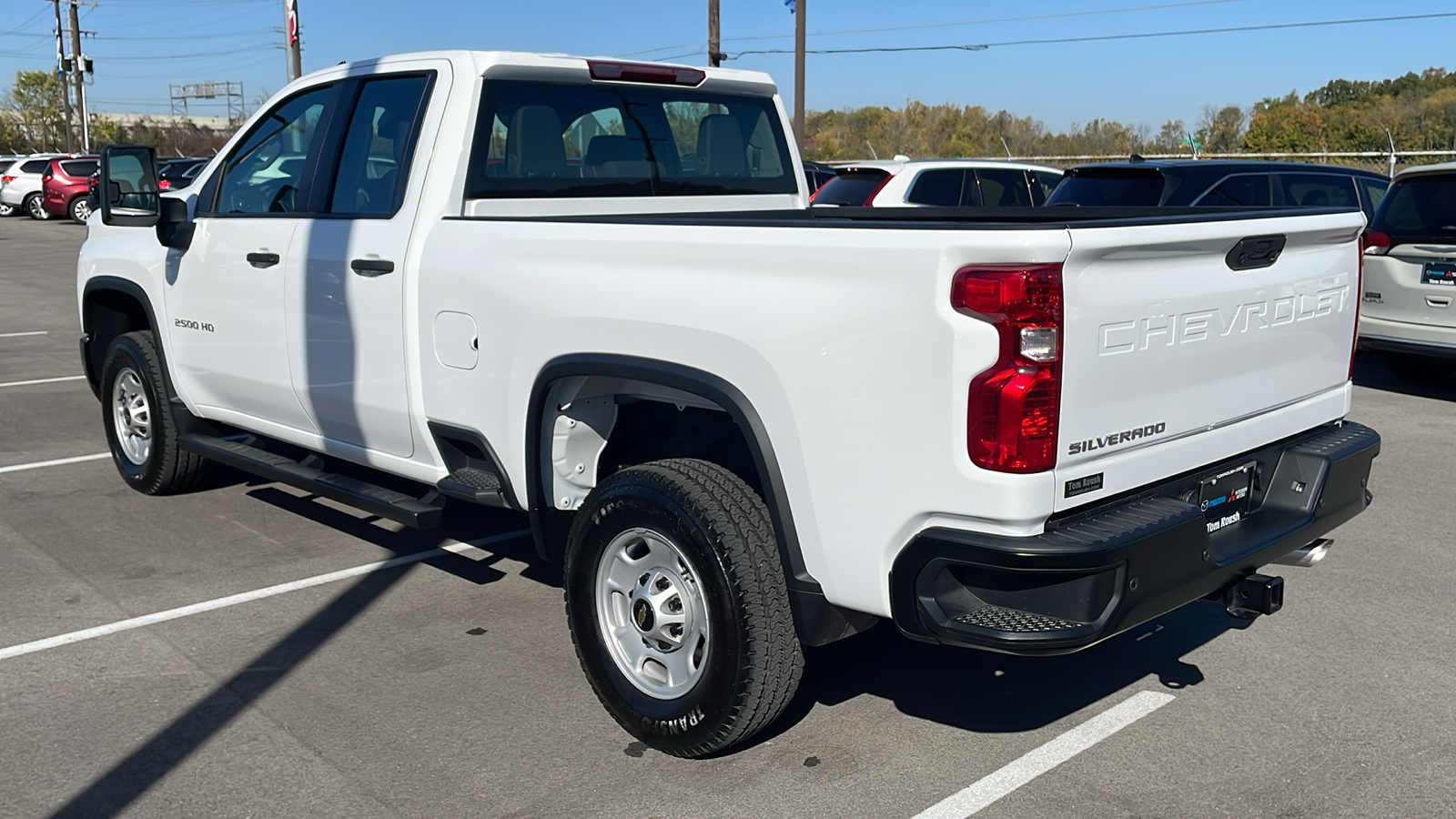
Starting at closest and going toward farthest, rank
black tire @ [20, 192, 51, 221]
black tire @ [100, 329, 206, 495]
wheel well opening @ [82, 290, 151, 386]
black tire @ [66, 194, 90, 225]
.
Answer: black tire @ [100, 329, 206, 495] < wheel well opening @ [82, 290, 151, 386] < black tire @ [66, 194, 90, 225] < black tire @ [20, 192, 51, 221]

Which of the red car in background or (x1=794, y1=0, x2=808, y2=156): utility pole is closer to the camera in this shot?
(x1=794, y1=0, x2=808, y2=156): utility pole

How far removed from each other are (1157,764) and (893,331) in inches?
63.6

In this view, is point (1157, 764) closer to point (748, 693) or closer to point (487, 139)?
point (748, 693)

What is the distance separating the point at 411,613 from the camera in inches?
200

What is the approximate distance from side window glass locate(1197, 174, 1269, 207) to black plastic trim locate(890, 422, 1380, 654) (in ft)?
22.1

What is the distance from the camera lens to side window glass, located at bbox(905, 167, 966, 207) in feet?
41.0

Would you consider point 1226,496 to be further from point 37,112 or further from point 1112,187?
point 37,112

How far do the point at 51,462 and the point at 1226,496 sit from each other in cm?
675

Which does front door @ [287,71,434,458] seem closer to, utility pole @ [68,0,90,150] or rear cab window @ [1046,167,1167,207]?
rear cab window @ [1046,167,1167,207]

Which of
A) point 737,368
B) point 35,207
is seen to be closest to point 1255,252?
point 737,368

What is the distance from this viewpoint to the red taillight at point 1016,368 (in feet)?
9.86

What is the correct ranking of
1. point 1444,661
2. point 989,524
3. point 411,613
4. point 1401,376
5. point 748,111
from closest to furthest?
point 989,524
point 1444,661
point 411,613
point 748,111
point 1401,376

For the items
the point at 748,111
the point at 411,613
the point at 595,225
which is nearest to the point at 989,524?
the point at 595,225

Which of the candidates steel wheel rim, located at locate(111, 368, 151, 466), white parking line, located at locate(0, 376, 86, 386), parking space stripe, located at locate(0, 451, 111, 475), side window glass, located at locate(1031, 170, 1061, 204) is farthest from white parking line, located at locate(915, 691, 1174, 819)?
side window glass, located at locate(1031, 170, 1061, 204)
